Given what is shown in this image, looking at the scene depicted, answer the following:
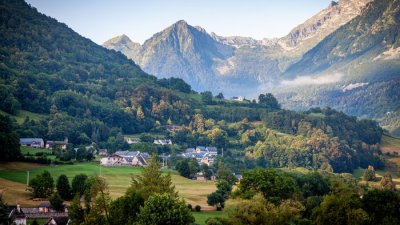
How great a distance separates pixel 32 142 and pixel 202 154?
43.5 m

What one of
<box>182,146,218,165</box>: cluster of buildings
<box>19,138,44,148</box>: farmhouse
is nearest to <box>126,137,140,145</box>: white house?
<box>182,146,218,165</box>: cluster of buildings

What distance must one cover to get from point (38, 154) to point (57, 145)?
614 inches

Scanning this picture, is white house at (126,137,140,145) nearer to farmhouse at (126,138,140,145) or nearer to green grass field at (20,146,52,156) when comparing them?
farmhouse at (126,138,140,145)

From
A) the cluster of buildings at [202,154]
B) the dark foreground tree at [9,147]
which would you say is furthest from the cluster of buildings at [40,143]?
the cluster of buildings at [202,154]

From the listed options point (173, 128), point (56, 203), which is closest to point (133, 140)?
point (173, 128)

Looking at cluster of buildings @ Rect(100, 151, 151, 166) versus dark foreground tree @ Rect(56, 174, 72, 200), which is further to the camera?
cluster of buildings @ Rect(100, 151, 151, 166)

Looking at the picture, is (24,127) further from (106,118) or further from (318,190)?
(318,190)

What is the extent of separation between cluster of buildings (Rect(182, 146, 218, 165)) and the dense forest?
3404mm

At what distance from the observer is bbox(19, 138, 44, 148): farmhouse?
380 feet

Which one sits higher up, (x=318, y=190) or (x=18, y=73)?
(x=18, y=73)

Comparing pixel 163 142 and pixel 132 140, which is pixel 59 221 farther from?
pixel 163 142

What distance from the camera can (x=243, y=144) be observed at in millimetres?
163125

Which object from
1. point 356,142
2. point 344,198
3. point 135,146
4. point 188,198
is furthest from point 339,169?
point 344,198

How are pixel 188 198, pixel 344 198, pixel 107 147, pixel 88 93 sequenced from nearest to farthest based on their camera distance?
pixel 344 198
pixel 188 198
pixel 107 147
pixel 88 93
